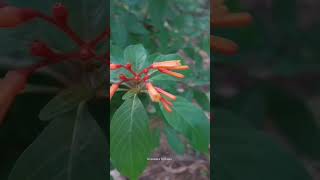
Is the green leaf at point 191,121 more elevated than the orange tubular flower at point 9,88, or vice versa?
the orange tubular flower at point 9,88

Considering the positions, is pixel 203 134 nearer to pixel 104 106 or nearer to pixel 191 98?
pixel 191 98

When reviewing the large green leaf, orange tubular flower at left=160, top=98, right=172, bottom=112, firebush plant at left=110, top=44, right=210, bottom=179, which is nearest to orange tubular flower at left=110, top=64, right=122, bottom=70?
firebush plant at left=110, top=44, right=210, bottom=179

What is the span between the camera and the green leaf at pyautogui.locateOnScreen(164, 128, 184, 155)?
2.85 ft

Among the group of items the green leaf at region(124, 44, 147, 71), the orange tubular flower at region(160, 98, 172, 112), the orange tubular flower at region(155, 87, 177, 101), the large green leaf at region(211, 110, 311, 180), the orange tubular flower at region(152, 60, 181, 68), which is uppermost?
the green leaf at region(124, 44, 147, 71)

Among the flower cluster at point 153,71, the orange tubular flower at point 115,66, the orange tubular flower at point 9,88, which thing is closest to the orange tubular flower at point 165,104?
the flower cluster at point 153,71

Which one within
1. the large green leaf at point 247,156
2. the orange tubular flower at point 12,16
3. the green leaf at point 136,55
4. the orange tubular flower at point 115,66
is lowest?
the large green leaf at point 247,156

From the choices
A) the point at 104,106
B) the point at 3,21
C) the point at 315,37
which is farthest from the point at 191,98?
the point at 3,21

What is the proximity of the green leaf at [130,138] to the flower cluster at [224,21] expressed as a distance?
0.19 m

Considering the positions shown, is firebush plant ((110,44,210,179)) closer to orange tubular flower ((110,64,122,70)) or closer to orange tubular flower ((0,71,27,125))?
orange tubular flower ((110,64,122,70))

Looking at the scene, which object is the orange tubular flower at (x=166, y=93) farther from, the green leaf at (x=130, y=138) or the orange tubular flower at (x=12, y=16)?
the orange tubular flower at (x=12, y=16)

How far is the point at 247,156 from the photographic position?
0.85 m

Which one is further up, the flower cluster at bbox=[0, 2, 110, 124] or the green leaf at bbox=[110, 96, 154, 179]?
the flower cluster at bbox=[0, 2, 110, 124]

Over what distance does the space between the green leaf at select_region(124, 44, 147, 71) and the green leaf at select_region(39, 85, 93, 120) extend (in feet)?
0.34

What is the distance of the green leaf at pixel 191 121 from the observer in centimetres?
85
